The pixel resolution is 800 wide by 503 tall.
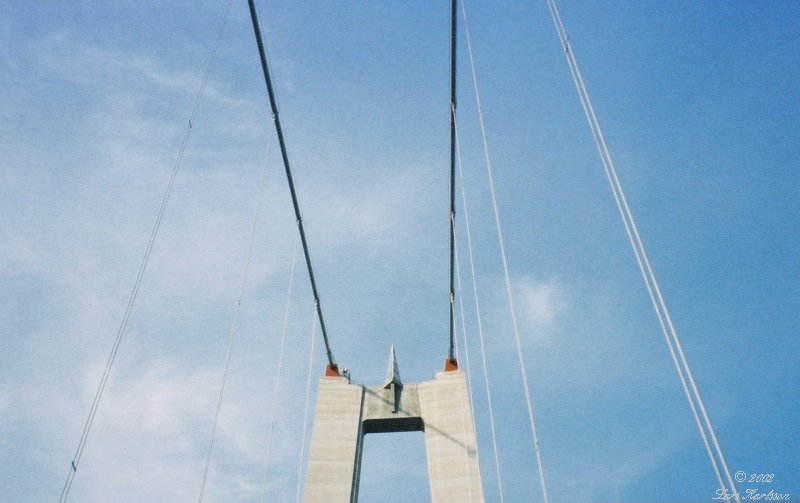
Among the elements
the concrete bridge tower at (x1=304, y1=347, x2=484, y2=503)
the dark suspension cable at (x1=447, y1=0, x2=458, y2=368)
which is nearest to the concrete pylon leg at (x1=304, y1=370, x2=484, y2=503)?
the concrete bridge tower at (x1=304, y1=347, x2=484, y2=503)

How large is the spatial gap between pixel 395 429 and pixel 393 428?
16 centimetres

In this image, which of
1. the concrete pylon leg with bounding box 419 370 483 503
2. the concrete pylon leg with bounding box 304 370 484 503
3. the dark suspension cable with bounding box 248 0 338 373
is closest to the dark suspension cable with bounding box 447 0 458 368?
the concrete pylon leg with bounding box 419 370 483 503

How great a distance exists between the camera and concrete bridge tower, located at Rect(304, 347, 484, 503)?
53.4ft

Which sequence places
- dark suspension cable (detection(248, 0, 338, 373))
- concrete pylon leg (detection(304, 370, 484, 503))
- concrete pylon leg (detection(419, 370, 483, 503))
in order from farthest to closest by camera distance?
concrete pylon leg (detection(304, 370, 484, 503)) < concrete pylon leg (detection(419, 370, 483, 503)) < dark suspension cable (detection(248, 0, 338, 373))

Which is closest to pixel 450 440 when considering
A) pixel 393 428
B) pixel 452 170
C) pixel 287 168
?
pixel 393 428

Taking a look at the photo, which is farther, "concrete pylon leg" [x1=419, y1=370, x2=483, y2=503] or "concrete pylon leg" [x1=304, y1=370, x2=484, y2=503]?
"concrete pylon leg" [x1=304, y1=370, x2=484, y2=503]

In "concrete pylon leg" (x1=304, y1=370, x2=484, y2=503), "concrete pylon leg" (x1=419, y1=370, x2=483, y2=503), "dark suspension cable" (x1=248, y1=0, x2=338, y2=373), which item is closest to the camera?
"dark suspension cable" (x1=248, y1=0, x2=338, y2=373)

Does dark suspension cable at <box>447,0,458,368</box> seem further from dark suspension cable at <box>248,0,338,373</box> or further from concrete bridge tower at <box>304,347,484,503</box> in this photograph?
dark suspension cable at <box>248,0,338,373</box>

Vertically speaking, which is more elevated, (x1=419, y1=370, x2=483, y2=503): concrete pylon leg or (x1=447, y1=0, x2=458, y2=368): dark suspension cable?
(x1=447, y1=0, x2=458, y2=368): dark suspension cable

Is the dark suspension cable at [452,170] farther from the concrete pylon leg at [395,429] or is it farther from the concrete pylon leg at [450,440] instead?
the concrete pylon leg at [395,429]

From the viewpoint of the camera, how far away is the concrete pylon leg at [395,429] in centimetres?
1625

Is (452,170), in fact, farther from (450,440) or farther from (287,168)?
(450,440)

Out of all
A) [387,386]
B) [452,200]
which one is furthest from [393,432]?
[452,200]

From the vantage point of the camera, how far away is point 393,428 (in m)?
19.5
